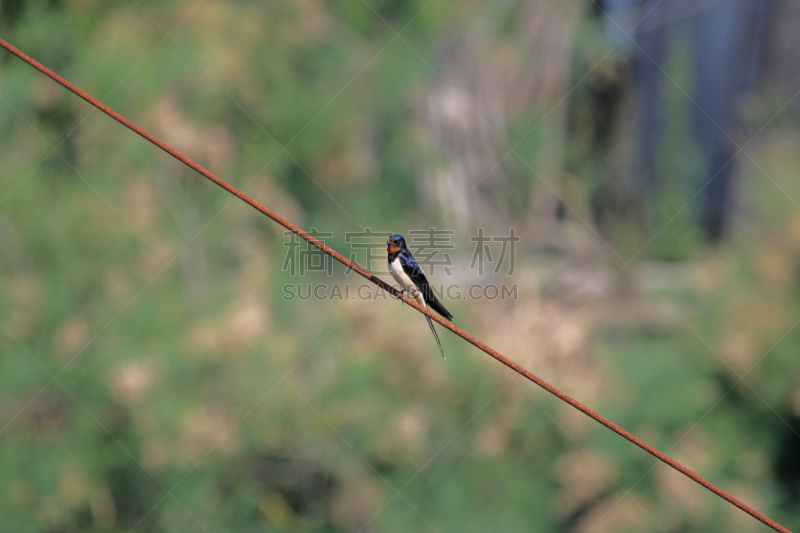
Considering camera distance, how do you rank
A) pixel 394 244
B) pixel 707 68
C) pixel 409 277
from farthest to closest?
pixel 707 68
pixel 394 244
pixel 409 277

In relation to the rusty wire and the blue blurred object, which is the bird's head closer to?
the rusty wire

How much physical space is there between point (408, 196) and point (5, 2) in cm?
841

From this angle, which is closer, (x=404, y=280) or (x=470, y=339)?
(x=470, y=339)

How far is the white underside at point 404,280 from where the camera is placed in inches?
204

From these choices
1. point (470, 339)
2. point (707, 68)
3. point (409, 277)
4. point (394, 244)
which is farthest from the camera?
point (707, 68)

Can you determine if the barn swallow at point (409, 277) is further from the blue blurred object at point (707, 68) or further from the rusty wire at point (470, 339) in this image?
the blue blurred object at point (707, 68)

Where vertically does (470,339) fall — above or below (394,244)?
above

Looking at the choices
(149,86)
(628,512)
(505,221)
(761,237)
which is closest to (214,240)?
(149,86)

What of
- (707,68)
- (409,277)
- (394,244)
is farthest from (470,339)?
(707,68)

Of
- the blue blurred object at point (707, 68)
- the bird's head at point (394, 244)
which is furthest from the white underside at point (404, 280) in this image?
the blue blurred object at point (707, 68)

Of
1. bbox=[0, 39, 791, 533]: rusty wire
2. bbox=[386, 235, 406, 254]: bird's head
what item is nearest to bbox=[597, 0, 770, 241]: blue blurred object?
bbox=[386, 235, 406, 254]: bird's head

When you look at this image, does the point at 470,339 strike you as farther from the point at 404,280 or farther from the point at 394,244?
the point at 394,244

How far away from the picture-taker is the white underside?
A: 17.0 ft

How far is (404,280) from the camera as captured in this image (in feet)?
17.2
